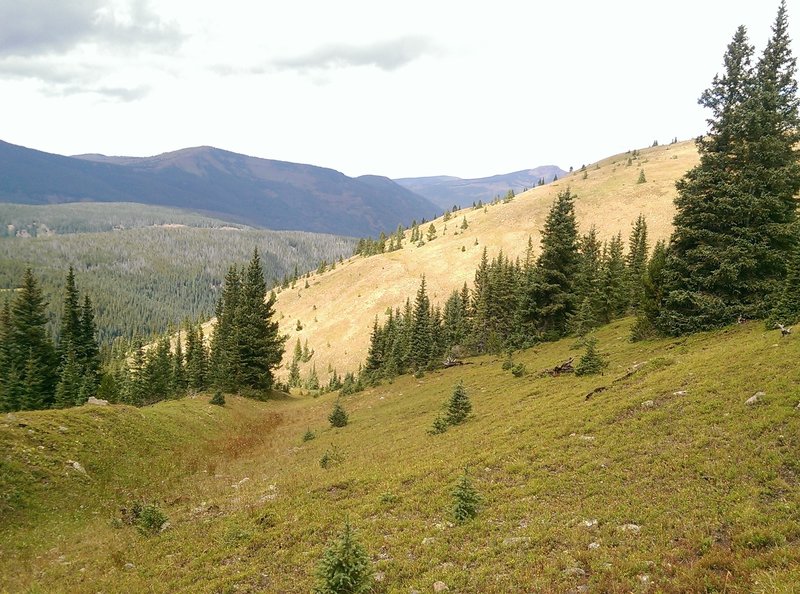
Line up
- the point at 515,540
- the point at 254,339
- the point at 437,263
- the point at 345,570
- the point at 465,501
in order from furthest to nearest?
the point at 437,263, the point at 254,339, the point at 465,501, the point at 515,540, the point at 345,570

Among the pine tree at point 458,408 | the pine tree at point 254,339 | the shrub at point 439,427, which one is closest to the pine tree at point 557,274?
the pine tree at point 458,408

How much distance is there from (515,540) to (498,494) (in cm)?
279

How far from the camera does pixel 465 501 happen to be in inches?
520

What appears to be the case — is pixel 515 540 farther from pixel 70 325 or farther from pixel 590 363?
pixel 70 325

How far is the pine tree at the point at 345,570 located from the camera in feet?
31.5

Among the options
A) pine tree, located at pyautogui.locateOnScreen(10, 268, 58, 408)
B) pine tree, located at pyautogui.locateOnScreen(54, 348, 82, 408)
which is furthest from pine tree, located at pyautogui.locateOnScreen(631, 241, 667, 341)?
pine tree, located at pyautogui.locateOnScreen(10, 268, 58, 408)

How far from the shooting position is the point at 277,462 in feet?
84.7

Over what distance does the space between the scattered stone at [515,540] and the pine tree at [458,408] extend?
1288 cm

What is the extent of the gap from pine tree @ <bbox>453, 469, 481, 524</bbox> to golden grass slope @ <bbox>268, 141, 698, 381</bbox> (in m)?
106

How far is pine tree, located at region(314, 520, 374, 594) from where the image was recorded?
9.59 metres

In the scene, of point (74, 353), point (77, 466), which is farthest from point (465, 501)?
point (74, 353)

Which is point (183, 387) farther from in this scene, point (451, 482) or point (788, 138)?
point (788, 138)

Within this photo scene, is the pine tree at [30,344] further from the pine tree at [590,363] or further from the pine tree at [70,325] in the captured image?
the pine tree at [590,363]

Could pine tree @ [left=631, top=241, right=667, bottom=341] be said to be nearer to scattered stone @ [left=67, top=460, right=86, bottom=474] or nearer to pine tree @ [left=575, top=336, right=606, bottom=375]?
pine tree @ [left=575, top=336, right=606, bottom=375]
